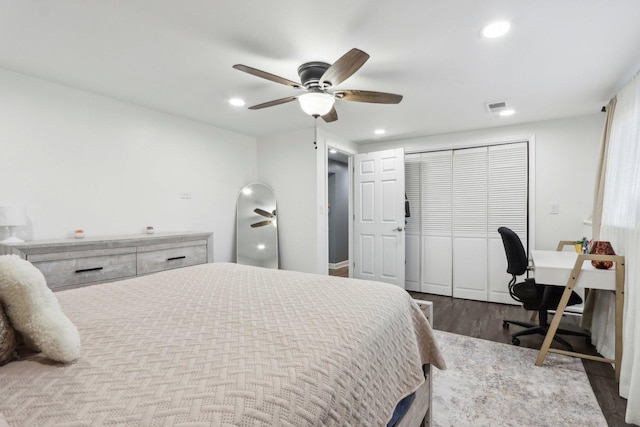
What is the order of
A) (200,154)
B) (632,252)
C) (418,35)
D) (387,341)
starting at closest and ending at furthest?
(387,341) → (418,35) → (632,252) → (200,154)

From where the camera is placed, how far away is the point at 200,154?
3.76 m

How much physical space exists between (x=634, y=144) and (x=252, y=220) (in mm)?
3813

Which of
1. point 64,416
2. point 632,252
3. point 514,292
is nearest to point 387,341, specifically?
point 64,416

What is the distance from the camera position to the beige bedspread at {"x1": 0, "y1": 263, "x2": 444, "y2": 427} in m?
0.65

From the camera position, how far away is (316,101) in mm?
2162

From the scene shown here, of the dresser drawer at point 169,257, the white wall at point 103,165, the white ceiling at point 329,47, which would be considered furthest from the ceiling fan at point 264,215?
the white ceiling at point 329,47

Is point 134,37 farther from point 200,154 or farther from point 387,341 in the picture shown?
point 387,341

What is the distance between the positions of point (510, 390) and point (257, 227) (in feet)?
10.6

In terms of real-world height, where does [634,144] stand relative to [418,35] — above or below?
below

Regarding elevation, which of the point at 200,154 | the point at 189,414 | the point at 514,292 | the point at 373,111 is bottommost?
the point at 514,292

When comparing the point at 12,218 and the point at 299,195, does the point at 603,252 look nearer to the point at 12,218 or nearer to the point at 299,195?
the point at 299,195

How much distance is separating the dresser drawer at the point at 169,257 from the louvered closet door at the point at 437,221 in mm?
3040

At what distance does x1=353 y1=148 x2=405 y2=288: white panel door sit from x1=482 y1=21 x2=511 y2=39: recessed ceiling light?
97.1 inches

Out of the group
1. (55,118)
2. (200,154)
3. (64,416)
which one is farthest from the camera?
(200,154)
